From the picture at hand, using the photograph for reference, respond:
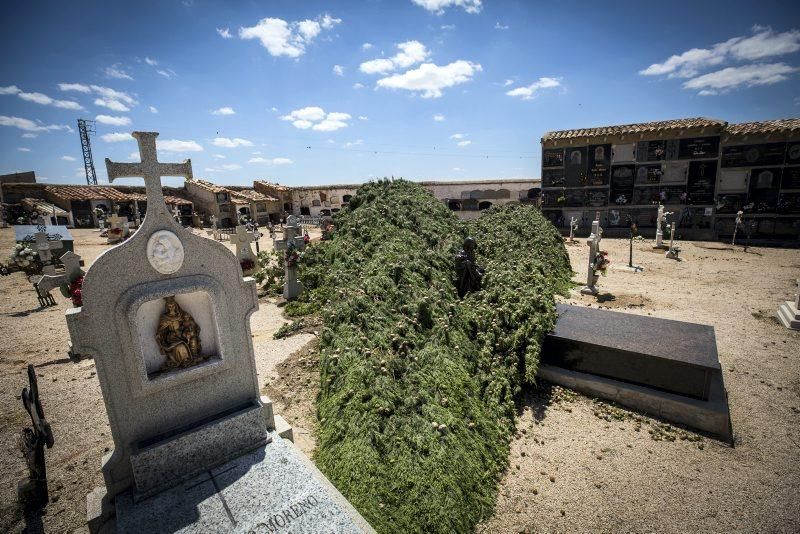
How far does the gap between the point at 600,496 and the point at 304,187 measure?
34.6m

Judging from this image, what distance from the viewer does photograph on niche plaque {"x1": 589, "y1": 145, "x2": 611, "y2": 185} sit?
26.6 meters

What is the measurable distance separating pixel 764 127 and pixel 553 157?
39.7ft

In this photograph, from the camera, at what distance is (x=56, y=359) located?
25.8 feet

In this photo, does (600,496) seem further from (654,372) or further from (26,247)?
(26,247)

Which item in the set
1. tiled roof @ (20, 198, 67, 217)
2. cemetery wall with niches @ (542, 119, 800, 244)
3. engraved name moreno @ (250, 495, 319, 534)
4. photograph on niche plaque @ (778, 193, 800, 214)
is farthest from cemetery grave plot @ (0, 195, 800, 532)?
tiled roof @ (20, 198, 67, 217)

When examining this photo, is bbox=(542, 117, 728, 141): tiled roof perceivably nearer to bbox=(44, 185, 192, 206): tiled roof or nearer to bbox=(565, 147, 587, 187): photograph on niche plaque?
bbox=(565, 147, 587, 187): photograph on niche plaque

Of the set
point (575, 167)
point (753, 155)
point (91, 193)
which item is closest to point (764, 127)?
point (753, 155)

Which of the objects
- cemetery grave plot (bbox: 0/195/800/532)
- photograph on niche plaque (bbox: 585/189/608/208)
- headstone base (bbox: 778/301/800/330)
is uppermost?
photograph on niche plaque (bbox: 585/189/608/208)

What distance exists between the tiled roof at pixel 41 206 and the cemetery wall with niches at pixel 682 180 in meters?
36.6

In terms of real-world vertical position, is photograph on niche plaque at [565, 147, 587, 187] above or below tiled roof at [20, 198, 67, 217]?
above

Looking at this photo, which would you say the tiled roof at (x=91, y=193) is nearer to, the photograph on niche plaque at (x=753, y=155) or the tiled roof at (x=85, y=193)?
the tiled roof at (x=85, y=193)

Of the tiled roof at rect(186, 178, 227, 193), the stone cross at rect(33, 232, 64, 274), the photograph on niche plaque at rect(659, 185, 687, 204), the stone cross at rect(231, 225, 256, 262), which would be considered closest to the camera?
the stone cross at rect(231, 225, 256, 262)

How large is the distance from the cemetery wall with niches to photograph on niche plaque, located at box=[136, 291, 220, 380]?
28.1 metres

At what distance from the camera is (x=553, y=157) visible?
28109 millimetres
